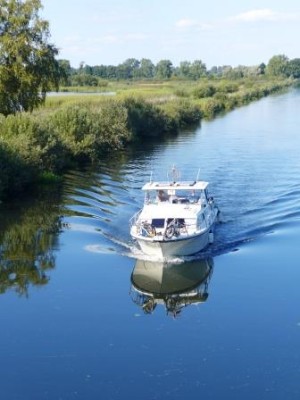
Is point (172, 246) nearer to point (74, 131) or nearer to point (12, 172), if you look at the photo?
point (12, 172)

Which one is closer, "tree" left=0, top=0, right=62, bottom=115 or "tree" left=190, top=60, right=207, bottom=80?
"tree" left=0, top=0, right=62, bottom=115

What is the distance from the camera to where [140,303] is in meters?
19.4

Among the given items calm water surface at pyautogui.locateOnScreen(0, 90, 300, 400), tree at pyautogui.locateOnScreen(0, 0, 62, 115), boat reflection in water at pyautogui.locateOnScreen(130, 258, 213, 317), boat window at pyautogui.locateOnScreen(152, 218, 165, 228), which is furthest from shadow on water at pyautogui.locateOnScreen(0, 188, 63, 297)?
tree at pyautogui.locateOnScreen(0, 0, 62, 115)

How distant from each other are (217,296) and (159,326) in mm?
2987

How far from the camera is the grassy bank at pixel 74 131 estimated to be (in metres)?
34.4

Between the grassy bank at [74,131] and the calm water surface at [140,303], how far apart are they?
2.28 m

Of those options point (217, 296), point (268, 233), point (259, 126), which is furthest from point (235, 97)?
point (217, 296)

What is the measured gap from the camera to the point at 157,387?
1420 cm

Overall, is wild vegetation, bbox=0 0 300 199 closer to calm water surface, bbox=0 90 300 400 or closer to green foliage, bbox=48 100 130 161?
green foliage, bbox=48 100 130 161

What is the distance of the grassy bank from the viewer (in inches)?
1353

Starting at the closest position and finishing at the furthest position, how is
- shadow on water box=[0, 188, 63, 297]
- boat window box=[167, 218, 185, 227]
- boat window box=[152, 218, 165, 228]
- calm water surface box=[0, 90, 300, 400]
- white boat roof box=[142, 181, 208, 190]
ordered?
calm water surface box=[0, 90, 300, 400]
shadow on water box=[0, 188, 63, 297]
boat window box=[167, 218, 185, 227]
boat window box=[152, 218, 165, 228]
white boat roof box=[142, 181, 208, 190]

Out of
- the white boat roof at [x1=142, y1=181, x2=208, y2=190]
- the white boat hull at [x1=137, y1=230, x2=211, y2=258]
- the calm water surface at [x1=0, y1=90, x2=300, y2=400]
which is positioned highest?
the white boat roof at [x1=142, y1=181, x2=208, y2=190]

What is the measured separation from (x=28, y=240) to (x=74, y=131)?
61.4ft

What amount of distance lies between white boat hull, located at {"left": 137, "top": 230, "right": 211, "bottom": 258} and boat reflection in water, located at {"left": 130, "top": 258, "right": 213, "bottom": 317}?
1.34 ft
